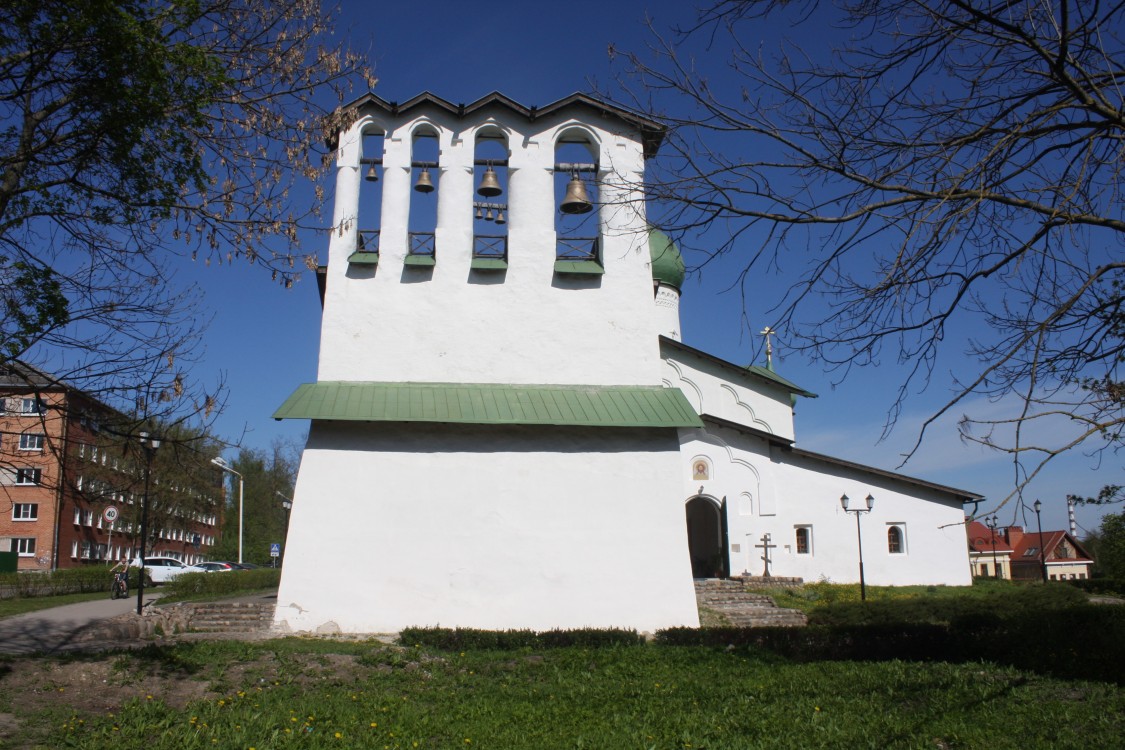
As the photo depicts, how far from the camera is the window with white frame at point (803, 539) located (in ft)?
85.2

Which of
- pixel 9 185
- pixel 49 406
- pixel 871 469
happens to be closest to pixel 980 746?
pixel 49 406

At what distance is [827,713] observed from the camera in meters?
7.59

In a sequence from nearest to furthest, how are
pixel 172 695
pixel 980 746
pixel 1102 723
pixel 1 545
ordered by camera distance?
1. pixel 980 746
2. pixel 1102 723
3. pixel 172 695
4. pixel 1 545

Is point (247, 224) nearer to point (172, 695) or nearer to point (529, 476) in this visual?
point (172, 695)

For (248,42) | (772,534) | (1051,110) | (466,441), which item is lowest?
(772,534)

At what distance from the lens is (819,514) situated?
26.2 m

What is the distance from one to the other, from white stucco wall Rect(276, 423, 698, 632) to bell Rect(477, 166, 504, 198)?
14.3 feet

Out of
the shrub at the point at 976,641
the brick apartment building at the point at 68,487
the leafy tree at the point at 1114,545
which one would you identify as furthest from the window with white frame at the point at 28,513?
the leafy tree at the point at 1114,545

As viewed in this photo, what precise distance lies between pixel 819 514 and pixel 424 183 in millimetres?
16826

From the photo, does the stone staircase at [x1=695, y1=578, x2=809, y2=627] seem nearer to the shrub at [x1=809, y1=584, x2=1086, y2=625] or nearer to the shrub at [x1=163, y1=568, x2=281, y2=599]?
the shrub at [x1=809, y1=584, x2=1086, y2=625]

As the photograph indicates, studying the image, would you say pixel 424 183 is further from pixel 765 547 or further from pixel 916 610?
pixel 765 547

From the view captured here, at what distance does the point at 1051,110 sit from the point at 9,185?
8335mm

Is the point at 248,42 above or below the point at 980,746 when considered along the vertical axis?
above

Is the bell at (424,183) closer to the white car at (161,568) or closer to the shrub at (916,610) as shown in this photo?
the shrub at (916,610)
